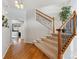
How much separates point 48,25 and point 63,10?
1.48 metres

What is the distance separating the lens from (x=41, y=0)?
10758 mm

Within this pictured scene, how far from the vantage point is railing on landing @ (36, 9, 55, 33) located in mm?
8674

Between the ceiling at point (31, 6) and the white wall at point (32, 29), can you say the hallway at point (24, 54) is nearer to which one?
the white wall at point (32, 29)

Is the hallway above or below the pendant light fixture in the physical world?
below

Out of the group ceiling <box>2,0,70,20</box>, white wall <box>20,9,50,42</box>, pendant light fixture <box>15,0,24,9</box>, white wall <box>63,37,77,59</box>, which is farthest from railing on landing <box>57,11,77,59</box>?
pendant light fixture <box>15,0,24,9</box>

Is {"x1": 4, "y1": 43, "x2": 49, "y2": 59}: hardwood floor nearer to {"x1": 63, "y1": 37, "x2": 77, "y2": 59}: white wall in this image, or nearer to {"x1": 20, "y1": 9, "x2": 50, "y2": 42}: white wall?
{"x1": 63, "y1": 37, "x2": 77, "y2": 59}: white wall

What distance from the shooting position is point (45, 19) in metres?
9.39

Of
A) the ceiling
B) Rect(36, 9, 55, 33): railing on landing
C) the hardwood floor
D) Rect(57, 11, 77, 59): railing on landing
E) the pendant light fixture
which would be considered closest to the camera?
Rect(57, 11, 77, 59): railing on landing

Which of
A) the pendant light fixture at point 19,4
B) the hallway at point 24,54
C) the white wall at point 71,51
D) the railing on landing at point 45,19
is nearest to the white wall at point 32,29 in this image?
the railing on landing at point 45,19

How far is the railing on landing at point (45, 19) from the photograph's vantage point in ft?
28.5

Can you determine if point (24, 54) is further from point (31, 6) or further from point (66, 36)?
point (31, 6)

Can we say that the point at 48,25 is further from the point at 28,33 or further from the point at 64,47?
the point at 64,47

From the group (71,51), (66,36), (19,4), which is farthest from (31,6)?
(71,51)

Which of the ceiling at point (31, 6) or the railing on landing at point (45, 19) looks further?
the ceiling at point (31, 6)
